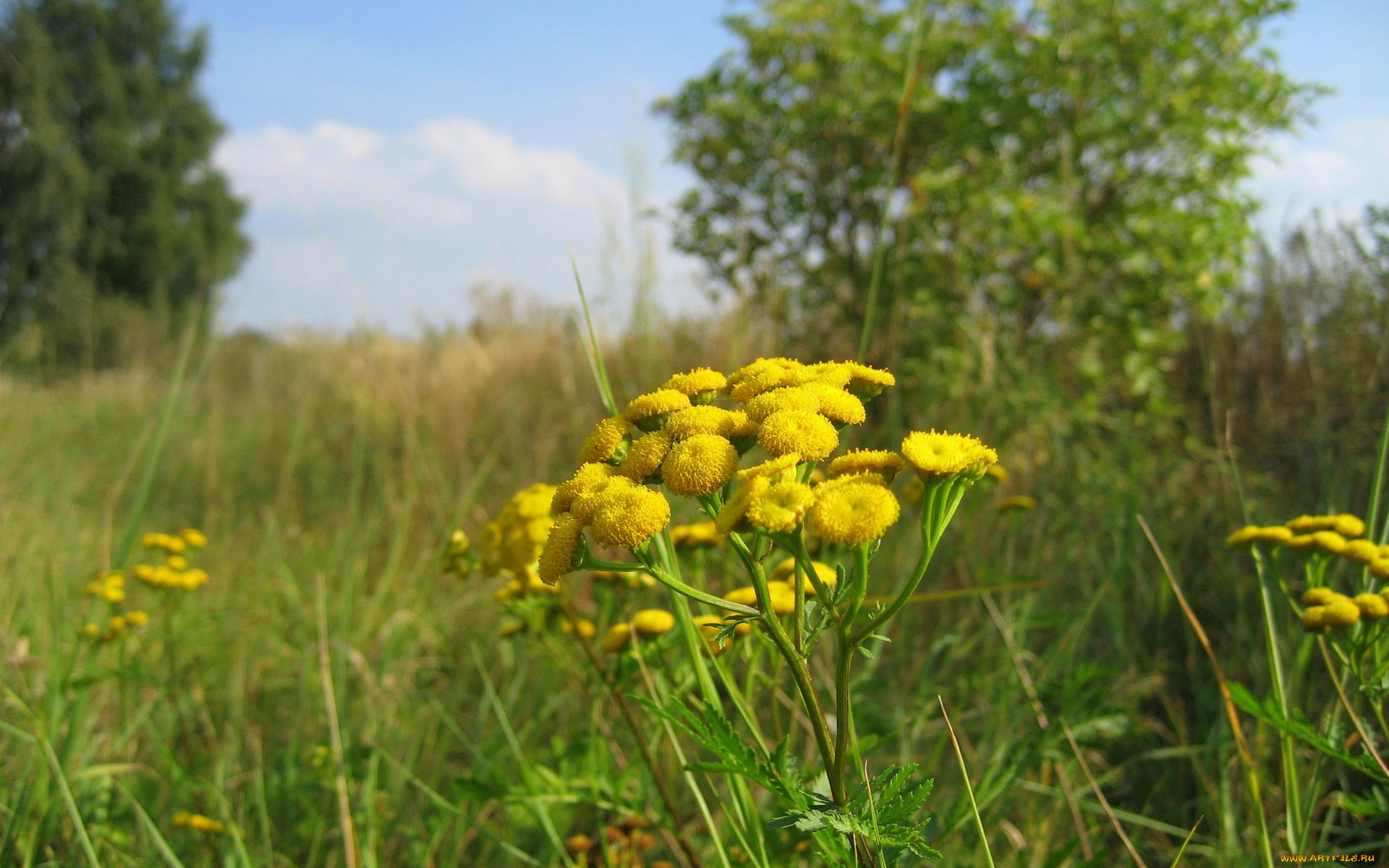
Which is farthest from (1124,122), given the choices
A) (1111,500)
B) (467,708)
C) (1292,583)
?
(467,708)

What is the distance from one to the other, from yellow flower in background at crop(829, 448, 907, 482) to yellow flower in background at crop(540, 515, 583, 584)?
0.31m

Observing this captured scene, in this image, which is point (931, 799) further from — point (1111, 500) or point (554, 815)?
point (1111, 500)

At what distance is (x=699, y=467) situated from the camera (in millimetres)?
878

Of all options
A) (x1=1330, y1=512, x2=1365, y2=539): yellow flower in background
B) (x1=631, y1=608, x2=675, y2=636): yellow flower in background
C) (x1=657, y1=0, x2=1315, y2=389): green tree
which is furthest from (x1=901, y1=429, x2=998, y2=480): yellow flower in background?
(x1=657, y1=0, x2=1315, y2=389): green tree

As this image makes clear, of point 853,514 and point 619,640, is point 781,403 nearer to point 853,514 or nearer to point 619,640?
point 853,514

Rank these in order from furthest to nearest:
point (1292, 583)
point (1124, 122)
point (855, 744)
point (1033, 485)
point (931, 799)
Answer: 1. point (1124, 122)
2. point (1033, 485)
3. point (1292, 583)
4. point (931, 799)
5. point (855, 744)

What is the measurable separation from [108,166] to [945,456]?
22.1 metres

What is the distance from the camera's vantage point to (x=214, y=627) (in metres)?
2.99

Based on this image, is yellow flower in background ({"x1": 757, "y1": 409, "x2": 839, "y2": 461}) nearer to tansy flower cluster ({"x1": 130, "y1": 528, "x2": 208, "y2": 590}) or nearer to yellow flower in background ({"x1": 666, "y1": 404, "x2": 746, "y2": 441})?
yellow flower in background ({"x1": 666, "y1": 404, "x2": 746, "y2": 441})

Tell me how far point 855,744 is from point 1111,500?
2079 millimetres

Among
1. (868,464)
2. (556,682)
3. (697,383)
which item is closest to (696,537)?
(697,383)

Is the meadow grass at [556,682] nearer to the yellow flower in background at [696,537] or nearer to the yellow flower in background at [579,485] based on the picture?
the yellow flower in background at [696,537]

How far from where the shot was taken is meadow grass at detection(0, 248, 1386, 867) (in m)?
1.63

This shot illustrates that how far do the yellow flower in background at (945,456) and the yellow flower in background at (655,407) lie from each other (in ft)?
0.96
